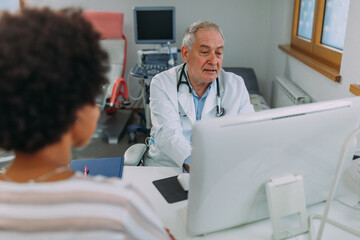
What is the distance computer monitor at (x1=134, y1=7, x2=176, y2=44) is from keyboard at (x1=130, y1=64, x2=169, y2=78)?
1.25ft

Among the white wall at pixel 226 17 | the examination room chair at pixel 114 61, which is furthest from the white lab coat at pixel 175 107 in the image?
the white wall at pixel 226 17

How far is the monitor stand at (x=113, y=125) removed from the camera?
130 inches

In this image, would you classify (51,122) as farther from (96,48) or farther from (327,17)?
(327,17)

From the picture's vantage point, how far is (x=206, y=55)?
161 centimetres

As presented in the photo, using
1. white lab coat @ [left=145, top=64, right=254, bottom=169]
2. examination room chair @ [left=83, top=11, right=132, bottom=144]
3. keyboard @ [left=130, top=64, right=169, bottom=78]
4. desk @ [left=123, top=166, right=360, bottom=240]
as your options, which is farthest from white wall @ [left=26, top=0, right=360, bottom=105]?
desk @ [left=123, top=166, right=360, bottom=240]

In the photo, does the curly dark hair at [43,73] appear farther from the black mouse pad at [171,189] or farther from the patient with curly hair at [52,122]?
the black mouse pad at [171,189]

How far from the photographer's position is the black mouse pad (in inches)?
44.8

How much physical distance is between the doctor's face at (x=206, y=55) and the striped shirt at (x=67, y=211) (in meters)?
1.12

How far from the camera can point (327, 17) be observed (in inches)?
98.8

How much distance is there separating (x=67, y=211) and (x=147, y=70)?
103 inches

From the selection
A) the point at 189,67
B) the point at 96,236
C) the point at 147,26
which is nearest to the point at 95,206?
the point at 96,236

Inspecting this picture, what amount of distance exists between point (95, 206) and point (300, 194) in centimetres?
63

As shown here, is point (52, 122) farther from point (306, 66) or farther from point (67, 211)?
point (306, 66)

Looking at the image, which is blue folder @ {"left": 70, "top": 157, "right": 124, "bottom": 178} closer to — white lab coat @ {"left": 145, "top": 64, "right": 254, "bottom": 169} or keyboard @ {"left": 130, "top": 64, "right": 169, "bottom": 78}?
white lab coat @ {"left": 145, "top": 64, "right": 254, "bottom": 169}
